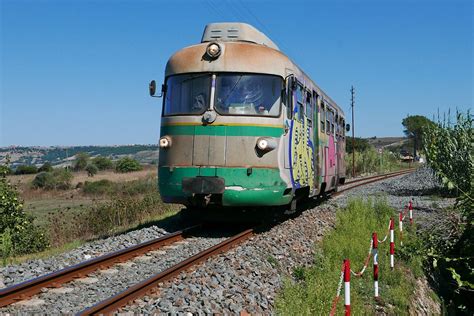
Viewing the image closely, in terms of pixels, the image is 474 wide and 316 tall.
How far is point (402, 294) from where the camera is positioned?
8531mm

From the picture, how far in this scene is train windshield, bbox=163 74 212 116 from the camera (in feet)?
34.2

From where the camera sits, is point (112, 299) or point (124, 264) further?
point (124, 264)

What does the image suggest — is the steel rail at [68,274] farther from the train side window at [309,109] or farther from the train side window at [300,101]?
the train side window at [309,109]

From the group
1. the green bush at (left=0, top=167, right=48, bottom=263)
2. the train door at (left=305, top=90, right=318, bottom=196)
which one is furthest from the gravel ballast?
the green bush at (left=0, top=167, right=48, bottom=263)

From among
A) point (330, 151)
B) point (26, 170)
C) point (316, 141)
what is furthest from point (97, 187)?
point (26, 170)

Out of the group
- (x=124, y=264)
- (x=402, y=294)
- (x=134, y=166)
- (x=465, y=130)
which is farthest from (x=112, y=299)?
(x=134, y=166)

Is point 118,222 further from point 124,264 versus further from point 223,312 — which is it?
point 223,312

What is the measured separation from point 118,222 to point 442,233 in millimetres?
8830

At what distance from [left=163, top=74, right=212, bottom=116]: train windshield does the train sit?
2 cm

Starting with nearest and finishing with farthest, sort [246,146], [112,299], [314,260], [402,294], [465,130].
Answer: [112,299] → [402,294] → [314,260] → [246,146] → [465,130]

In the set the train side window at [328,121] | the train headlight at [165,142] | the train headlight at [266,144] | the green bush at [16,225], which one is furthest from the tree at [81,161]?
the train headlight at [266,144]

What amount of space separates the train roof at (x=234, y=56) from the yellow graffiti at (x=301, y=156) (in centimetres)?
125

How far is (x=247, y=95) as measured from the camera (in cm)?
1041

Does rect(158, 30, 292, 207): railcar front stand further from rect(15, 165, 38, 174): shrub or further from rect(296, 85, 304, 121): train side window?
rect(15, 165, 38, 174): shrub
